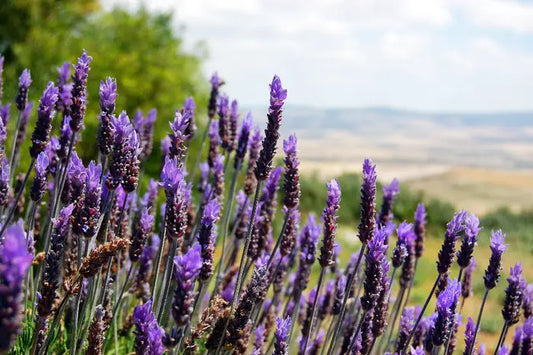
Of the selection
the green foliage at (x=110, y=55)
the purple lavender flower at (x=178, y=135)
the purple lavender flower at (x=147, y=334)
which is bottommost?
the purple lavender flower at (x=147, y=334)

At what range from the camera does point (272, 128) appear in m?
2.57

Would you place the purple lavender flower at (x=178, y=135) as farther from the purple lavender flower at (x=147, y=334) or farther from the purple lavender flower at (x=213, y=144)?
the purple lavender flower at (x=213, y=144)

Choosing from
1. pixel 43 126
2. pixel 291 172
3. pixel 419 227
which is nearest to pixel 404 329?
pixel 419 227

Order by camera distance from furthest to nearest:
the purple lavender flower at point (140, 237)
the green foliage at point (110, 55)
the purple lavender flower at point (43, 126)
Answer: the green foliage at point (110, 55) < the purple lavender flower at point (140, 237) < the purple lavender flower at point (43, 126)

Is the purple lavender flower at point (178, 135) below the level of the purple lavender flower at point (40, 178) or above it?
above

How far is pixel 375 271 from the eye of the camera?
2510 millimetres

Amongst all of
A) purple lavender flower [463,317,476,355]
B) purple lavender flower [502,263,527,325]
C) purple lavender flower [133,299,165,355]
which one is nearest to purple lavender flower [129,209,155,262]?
purple lavender flower [133,299,165,355]

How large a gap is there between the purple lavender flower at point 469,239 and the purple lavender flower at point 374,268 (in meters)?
0.58

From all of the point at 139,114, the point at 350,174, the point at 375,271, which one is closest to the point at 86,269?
the point at 375,271

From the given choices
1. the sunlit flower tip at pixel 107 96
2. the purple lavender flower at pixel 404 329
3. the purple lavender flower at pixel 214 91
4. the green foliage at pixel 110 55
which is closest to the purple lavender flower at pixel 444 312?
the purple lavender flower at pixel 404 329

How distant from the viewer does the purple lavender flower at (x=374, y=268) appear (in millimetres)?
2457

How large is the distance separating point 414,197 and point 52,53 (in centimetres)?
1321

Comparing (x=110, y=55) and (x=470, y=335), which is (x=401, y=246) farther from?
(x=110, y=55)

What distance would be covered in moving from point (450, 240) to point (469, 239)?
0.39 feet
